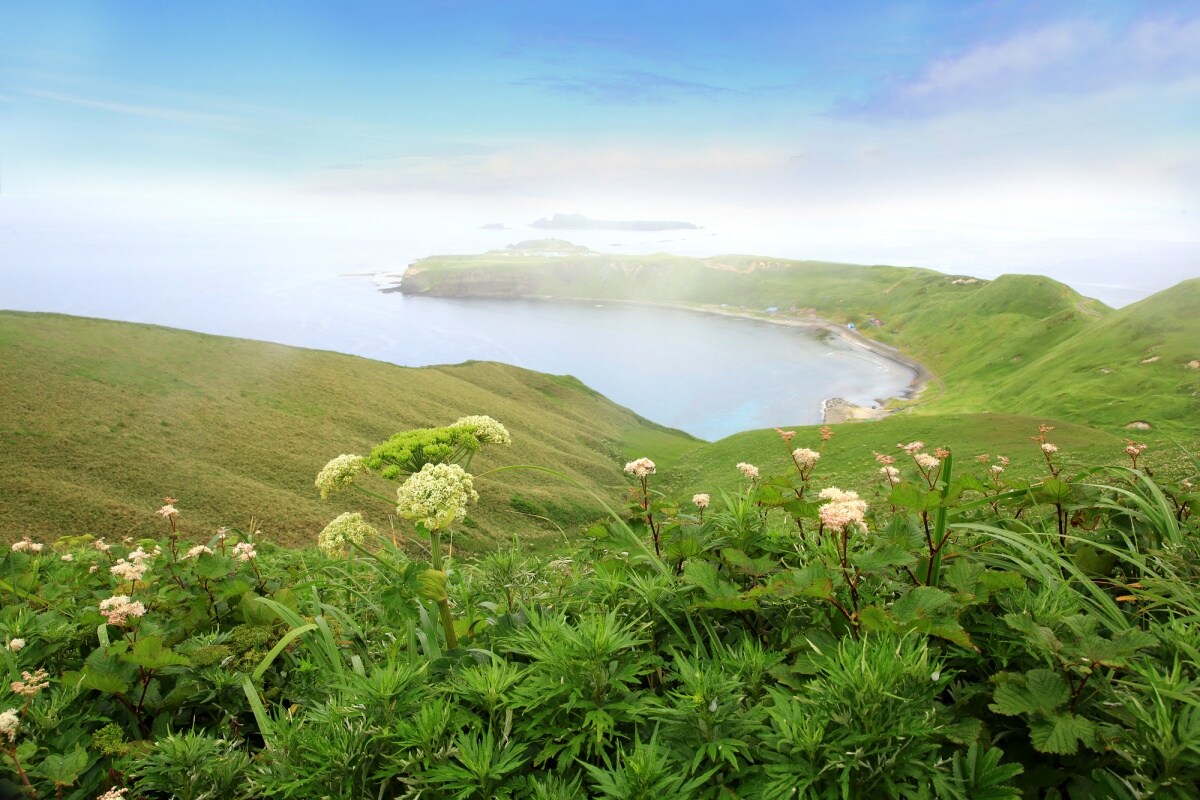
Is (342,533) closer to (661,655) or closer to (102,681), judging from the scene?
(102,681)

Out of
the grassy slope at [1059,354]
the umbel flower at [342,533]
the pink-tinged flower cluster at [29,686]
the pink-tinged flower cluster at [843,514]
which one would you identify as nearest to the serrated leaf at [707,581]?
the pink-tinged flower cluster at [843,514]

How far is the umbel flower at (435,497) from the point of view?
388cm

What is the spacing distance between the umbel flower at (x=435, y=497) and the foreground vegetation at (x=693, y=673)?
0.9 inches

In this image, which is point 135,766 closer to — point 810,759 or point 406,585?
point 406,585

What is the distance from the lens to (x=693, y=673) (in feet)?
8.54

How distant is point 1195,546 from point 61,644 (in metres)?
7.06

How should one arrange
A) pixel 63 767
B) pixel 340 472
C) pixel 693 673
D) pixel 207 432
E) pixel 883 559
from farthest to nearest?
pixel 207 432 → pixel 340 472 → pixel 883 559 → pixel 63 767 → pixel 693 673

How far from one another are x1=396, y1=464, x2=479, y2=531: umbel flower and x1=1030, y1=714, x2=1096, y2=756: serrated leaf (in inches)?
118

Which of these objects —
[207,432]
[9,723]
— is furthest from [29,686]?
[207,432]

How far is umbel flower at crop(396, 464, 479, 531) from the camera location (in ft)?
12.7

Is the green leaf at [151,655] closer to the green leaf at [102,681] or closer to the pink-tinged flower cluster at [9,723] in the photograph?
the green leaf at [102,681]

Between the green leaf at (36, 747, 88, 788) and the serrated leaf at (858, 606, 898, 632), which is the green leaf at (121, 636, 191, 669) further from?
the serrated leaf at (858, 606, 898, 632)

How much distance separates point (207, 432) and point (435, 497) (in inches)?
1656

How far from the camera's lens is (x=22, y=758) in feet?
9.09
